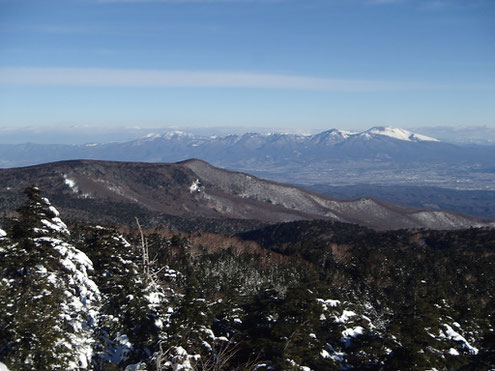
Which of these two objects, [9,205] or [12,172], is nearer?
[9,205]

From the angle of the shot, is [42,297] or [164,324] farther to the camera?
[164,324]

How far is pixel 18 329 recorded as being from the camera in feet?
41.1

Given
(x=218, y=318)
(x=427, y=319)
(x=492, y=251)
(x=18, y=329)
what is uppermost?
(x=18, y=329)

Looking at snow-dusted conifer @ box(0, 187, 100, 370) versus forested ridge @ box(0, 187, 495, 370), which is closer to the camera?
snow-dusted conifer @ box(0, 187, 100, 370)

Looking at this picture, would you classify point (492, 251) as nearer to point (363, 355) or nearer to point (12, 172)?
point (363, 355)

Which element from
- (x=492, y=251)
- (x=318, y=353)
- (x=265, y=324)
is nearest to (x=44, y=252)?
(x=265, y=324)

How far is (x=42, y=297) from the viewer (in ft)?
46.2

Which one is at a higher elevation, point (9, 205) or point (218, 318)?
point (218, 318)

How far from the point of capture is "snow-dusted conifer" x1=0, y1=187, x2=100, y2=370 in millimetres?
12547

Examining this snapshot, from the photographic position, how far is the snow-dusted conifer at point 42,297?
12547 mm

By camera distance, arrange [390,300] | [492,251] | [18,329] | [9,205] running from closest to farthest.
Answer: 1. [18,329]
2. [390,300]
3. [492,251]
4. [9,205]

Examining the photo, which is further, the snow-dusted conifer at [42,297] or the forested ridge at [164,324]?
the forested ridge at [164,324]

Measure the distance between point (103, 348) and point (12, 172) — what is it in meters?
186

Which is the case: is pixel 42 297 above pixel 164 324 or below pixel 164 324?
above
